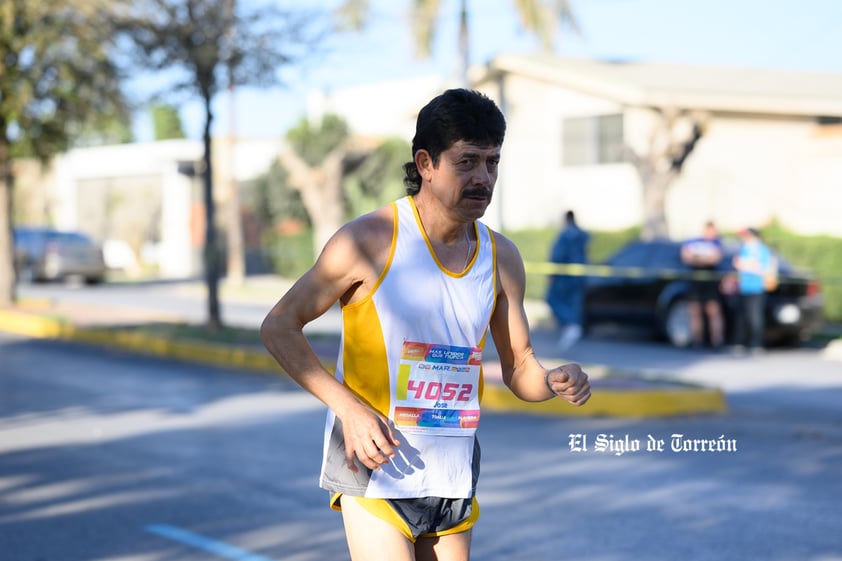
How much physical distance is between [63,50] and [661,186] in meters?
11.6

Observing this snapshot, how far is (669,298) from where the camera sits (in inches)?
665

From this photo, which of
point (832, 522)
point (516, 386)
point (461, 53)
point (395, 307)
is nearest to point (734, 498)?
point (832, 522)

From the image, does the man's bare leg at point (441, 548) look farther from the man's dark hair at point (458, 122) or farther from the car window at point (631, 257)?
the car window at point (631, 257)

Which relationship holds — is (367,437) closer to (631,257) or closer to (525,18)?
(631,257)

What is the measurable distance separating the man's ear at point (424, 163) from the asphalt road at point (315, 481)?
123 inches

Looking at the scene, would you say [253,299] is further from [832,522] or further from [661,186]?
[832,522]

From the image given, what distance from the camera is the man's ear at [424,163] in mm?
3236

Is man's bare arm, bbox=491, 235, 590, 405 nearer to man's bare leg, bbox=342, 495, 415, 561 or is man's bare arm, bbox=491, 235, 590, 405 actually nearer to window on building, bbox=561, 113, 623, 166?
man's bare leg, bbox=342, 495, 415, 561

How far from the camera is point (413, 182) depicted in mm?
3422

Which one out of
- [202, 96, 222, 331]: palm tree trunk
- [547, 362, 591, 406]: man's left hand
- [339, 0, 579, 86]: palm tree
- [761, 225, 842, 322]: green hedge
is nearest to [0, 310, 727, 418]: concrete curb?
[202, 96, 222, 331]: palm tree trunk

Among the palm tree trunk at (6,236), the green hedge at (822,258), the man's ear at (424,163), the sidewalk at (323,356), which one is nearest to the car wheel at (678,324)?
the sidewalk at (323,356)

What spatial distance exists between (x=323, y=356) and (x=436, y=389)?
1059 centimetres

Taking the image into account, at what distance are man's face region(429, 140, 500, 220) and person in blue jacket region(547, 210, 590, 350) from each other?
1413 centimetres

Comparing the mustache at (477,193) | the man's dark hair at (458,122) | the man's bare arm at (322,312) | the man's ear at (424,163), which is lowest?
the man's bare arm at (322,312)
